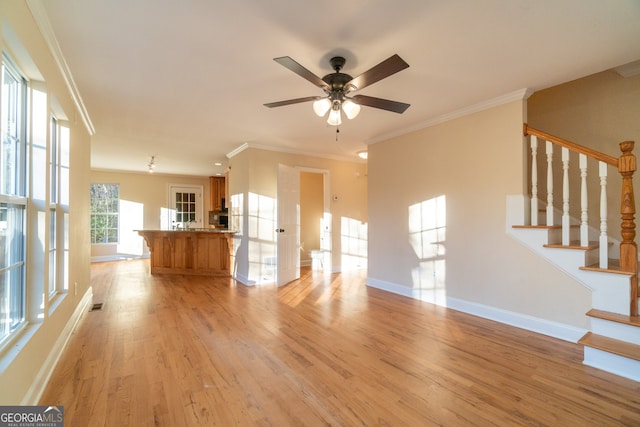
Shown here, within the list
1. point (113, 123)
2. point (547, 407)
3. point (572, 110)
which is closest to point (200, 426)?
point (547, 407)

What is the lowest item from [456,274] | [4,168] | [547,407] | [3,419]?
[547,407]

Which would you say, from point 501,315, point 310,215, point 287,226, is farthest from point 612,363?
point 310,215

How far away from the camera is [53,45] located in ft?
6.82

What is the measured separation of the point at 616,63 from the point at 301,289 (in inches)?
171

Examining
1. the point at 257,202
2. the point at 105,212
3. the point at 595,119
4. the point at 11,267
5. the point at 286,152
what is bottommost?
the point at 11,267

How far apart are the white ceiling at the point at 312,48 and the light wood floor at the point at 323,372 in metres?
2.45

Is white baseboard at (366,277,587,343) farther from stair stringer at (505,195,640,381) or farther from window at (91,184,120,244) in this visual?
window at (91,184,120,244)

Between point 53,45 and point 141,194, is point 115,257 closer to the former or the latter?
point 141,194

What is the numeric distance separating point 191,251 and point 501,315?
17.6 feet

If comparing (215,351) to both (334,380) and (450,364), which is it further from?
(450,364)

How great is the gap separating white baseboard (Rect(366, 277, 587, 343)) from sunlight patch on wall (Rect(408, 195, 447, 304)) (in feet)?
0.05

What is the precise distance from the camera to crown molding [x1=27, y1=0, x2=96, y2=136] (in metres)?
1.72

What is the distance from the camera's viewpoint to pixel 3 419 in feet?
4.52

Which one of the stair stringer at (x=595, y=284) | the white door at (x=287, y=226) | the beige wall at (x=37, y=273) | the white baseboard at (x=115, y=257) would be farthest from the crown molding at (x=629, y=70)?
the white baseboard at (x=115, y=257)
